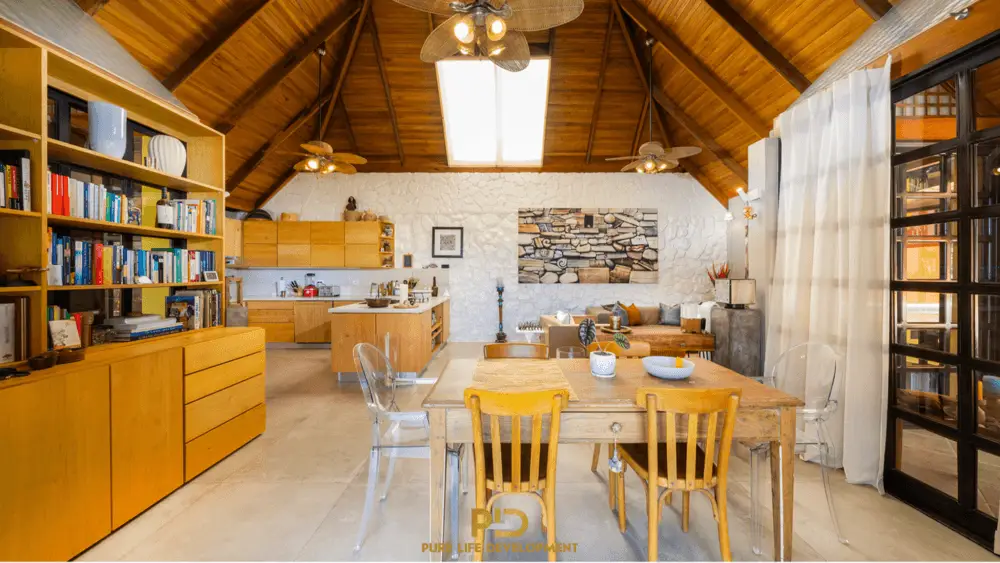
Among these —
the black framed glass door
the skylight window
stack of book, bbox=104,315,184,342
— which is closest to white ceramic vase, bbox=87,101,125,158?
stack of book, bbox=104,315,184,342

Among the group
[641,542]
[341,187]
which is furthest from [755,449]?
[341,187]

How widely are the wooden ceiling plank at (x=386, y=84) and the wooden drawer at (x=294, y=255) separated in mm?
2370

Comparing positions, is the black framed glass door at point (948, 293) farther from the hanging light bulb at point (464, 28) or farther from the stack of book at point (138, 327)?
the stack of book at point (138, 327)

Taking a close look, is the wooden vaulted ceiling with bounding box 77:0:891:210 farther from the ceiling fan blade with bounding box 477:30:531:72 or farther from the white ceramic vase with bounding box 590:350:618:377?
the white ceramic vase with bounding box 590:350:618:377

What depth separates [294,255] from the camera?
7559 mm

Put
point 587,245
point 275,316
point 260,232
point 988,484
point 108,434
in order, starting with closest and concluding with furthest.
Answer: point 108,434 < point 988,484 < point 275,316 < point 260,232 < point 587,245

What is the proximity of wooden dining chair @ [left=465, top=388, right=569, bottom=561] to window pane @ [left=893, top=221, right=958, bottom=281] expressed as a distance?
247cm

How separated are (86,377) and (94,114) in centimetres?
161

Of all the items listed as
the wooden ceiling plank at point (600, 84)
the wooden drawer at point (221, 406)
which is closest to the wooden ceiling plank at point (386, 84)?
the wooden ceiling plank at point (600, 84)

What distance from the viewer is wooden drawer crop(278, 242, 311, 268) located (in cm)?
756

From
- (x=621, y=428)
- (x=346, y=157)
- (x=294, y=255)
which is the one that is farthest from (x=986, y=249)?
(x=294, y=255)

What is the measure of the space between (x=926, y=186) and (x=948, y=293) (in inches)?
26.3

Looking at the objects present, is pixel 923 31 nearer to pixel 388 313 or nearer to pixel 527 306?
pixel 388 313

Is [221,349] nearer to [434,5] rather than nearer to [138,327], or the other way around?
[138,327]
